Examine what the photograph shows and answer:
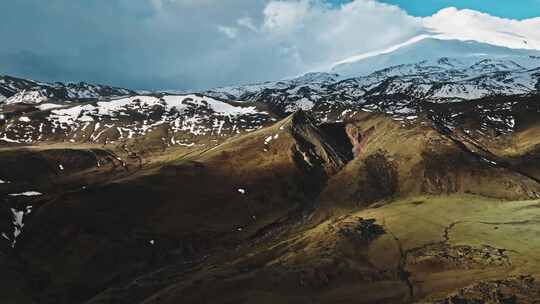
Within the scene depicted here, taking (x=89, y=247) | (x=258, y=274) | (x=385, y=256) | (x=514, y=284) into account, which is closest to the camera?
(x=514, y=284)

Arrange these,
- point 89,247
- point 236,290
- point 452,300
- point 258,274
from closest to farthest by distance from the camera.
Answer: point 452,300
point 236,290
point 258,274
point 89,247

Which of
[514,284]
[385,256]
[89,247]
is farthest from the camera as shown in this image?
[89,247]

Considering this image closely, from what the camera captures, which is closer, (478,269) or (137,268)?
(478,269)

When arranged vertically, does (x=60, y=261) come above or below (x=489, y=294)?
above

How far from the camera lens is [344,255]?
187250mm

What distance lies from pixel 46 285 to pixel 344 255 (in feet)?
313

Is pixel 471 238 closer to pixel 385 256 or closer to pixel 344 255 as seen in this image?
pixel 385 256

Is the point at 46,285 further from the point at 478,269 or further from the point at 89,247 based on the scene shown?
the point at 478,269

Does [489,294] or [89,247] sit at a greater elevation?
[89,247]

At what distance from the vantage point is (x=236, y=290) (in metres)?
160

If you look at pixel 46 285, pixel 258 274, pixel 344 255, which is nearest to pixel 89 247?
pixel 46 285

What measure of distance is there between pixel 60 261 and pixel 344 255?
95.2 m

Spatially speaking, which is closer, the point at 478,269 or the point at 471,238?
the point at 478,269

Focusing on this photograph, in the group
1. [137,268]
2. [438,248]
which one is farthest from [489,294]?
[137,268]
